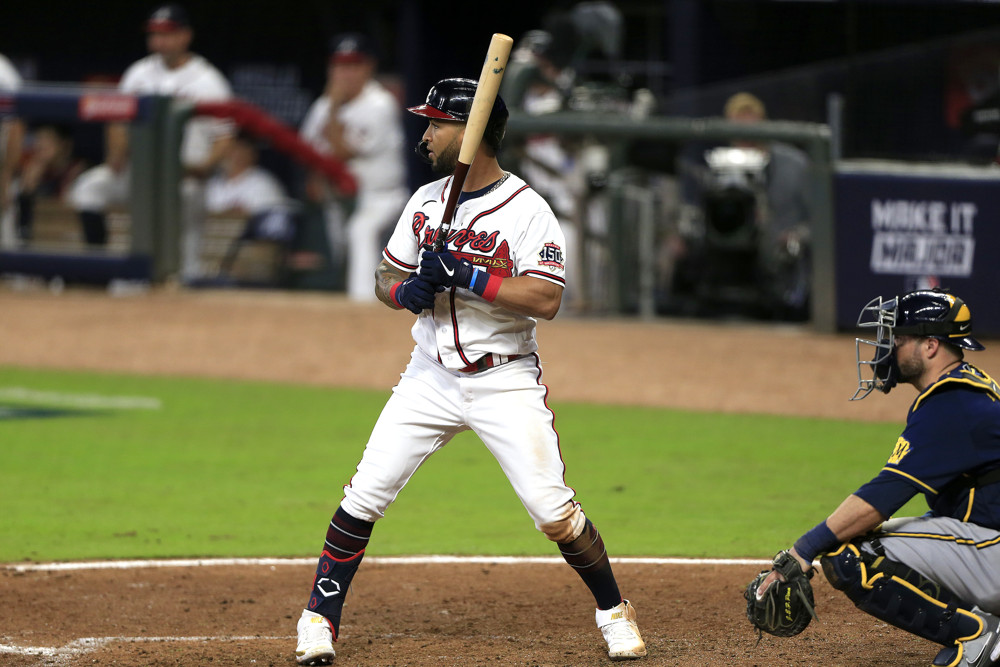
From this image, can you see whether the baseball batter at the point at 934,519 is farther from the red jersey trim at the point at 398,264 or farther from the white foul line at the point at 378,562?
the white foul line at the point at 378,562

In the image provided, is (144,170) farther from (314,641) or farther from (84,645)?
(314,641)

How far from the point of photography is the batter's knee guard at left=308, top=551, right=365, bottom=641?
4199 mm

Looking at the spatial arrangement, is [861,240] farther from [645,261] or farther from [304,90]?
[304,90]

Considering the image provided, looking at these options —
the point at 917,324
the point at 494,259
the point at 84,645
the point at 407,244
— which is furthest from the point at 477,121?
the point at 84,645

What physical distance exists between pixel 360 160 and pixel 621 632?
30.4ft

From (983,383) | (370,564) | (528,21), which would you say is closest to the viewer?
(983,383)

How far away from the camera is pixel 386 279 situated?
437cm

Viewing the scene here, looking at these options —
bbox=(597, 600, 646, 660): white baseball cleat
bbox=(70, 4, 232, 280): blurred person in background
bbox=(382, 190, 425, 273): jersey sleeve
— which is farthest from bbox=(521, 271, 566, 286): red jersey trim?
bbox=(70, 4, 232, 280): blurred person in background

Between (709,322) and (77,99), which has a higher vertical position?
(77,99)

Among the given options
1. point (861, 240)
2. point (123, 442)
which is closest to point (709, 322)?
point (861, 240)

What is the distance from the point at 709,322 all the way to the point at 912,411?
790 cm

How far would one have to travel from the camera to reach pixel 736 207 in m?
11.1

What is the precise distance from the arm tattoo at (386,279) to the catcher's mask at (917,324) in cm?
142

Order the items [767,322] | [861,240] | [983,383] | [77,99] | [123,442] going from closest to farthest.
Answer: [983,383] < [123,442] < [861,240] < [767,322] < [77,99]
